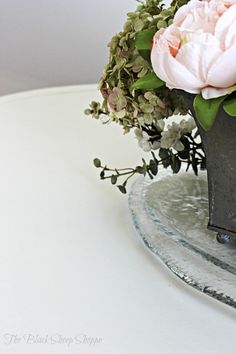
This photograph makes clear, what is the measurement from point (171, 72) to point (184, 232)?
0.65ft

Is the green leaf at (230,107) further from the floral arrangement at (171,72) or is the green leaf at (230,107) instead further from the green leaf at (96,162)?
the green leaf at (96,162)

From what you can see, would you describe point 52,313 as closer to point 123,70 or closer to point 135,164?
point 123,70

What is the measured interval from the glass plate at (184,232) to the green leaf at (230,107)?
153 mm

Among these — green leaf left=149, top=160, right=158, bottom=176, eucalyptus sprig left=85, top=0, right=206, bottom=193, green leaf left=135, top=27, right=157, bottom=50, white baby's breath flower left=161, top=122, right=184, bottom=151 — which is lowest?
green leaf left=149, top=160, right=158, bottom=176

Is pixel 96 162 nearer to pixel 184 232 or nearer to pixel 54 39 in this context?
pixel 184 232

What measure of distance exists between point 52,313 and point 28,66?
3.18ft

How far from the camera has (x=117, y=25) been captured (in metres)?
1.42

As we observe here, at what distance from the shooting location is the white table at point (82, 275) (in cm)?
50

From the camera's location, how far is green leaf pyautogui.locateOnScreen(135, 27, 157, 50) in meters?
0.55

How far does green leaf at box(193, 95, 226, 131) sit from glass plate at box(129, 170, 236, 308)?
0.46 ft

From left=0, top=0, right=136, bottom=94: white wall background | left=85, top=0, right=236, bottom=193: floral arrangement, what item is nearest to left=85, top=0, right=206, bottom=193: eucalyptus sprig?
left=85, top=0, right=236, bottom=193: floral arrangement

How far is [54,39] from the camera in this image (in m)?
1.41

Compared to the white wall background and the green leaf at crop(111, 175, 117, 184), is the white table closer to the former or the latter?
the green leaf at crop(111, 175, 117, 184)

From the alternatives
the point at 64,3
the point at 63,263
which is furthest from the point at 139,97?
the point at 64,3
